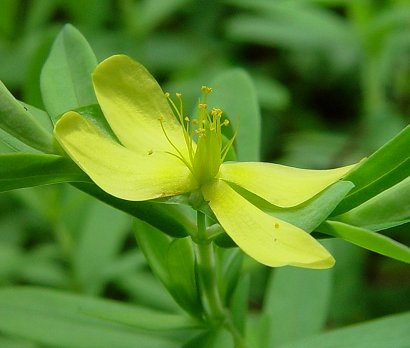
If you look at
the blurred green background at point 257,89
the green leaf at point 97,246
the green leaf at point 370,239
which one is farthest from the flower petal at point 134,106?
the green leaf at point 97,246

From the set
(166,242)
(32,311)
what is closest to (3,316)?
(32,311)

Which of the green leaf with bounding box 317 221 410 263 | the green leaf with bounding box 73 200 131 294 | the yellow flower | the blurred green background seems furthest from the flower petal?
the green leaf with bounding box 73 200 131 294

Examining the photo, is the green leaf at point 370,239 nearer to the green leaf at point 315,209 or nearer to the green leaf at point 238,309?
the green leaf at point 315,209

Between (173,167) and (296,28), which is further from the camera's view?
(296,28)

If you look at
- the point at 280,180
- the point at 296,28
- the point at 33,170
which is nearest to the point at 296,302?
the point at 280,180

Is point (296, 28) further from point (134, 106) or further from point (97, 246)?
point (134, 106)

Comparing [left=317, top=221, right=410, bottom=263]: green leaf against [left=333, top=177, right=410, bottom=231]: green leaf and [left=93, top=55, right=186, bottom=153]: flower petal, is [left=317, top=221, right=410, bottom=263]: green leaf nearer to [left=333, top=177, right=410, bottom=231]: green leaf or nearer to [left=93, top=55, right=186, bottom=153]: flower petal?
[left=333, top=177, right=410, bottom=231]: green leaf
